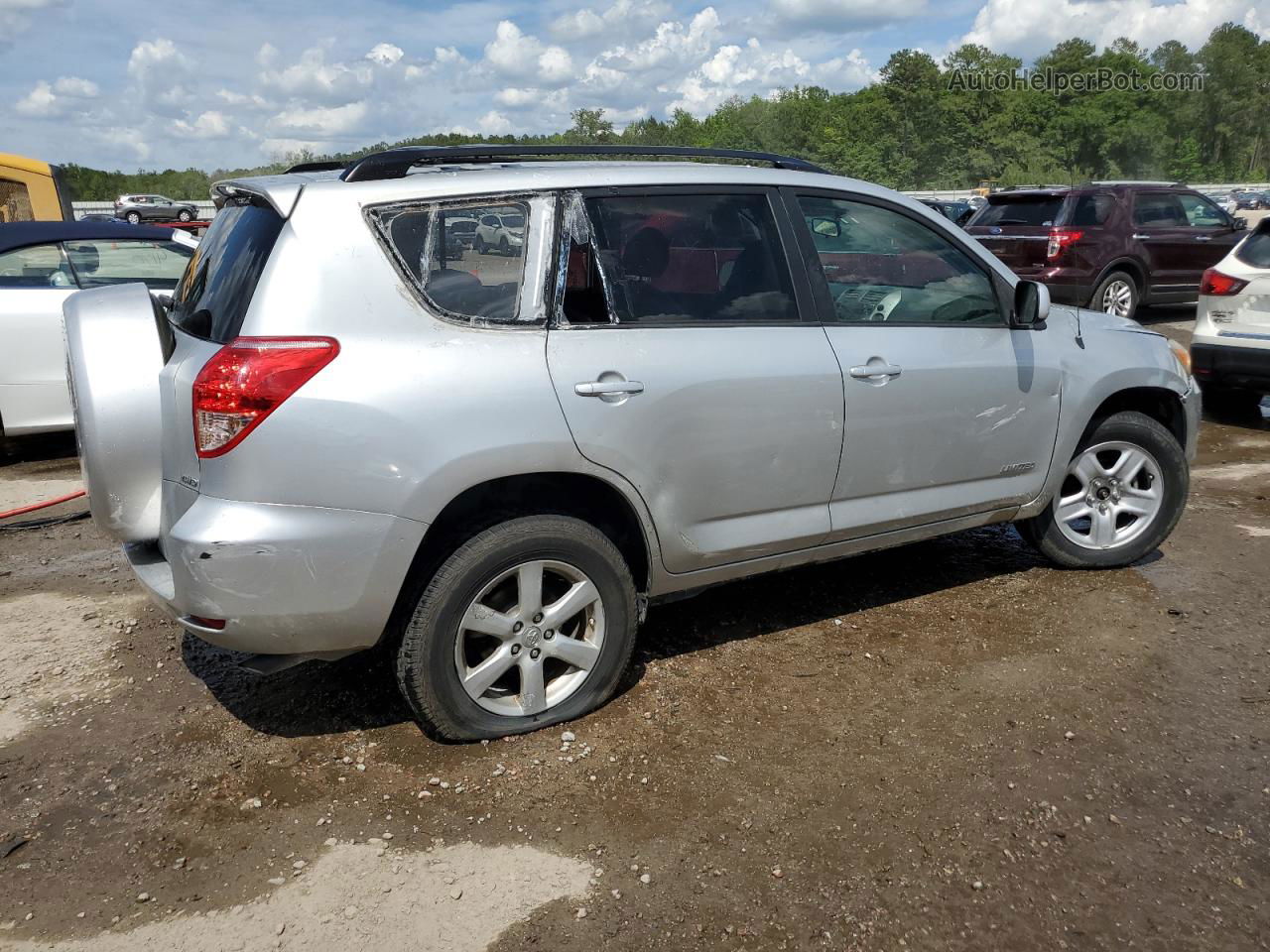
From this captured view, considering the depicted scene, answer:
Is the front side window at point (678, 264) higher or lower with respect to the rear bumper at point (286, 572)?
higher

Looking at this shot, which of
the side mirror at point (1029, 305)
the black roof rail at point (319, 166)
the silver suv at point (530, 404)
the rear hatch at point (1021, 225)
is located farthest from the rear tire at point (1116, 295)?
the black roof rail at point (319, 166)

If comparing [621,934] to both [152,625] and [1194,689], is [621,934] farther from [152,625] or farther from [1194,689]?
[152,625]

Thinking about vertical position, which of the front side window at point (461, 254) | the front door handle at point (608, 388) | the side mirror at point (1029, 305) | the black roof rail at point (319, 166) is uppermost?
the black roof rail at point (319, 166)

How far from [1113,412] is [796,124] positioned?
341ft

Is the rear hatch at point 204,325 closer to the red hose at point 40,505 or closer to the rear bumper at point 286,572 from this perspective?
the rear bumper at point 286,572

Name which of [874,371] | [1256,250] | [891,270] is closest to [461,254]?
[874,371]

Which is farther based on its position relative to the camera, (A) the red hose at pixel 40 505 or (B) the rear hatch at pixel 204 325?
(A) the red hose at pixel 40 505

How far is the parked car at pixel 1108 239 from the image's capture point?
1216cm

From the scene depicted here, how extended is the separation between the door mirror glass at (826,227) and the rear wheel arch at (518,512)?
131cm

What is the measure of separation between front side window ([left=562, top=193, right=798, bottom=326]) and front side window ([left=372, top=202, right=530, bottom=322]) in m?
0.19

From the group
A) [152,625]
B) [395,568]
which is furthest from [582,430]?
[152,625]

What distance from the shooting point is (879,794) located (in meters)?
3.15

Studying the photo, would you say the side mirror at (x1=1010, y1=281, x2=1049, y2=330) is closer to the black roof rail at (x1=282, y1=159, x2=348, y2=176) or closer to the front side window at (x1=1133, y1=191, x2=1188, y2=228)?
the black roof rail at (x1=282, y1=159, x2=348, y2=176)

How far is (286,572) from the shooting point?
9.75 feet
